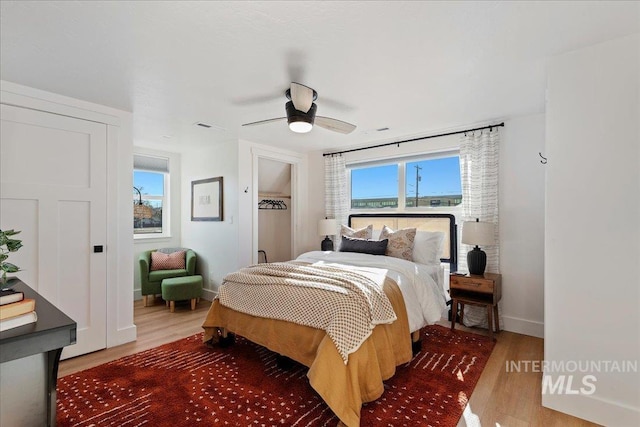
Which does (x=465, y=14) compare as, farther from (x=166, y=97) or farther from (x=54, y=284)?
(x=54, y=284)

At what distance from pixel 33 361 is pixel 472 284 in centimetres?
334

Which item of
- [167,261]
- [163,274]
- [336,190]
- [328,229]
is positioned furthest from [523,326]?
[167,261]

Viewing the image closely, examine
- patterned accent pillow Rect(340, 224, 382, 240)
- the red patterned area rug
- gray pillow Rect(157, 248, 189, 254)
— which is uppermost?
patterned accent pillow Rect(340, 224, 382, 240)

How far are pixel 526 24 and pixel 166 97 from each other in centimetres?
280

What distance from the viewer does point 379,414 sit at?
196 cm

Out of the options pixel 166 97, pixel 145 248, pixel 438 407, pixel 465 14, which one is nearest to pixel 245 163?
pixel 166 97

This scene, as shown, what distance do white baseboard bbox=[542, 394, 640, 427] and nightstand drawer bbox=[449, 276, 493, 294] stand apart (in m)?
1.12

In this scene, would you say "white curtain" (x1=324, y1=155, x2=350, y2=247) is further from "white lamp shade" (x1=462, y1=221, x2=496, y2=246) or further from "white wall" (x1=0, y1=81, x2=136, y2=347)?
"white wall" (x1=0, y1=81, x2=136, y2=347)

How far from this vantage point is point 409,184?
427cm

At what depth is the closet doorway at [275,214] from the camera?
5.38 metres

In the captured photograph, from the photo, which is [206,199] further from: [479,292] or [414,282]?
[479,292]

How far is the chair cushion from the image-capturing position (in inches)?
172

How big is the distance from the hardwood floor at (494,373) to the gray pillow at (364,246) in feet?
3.79

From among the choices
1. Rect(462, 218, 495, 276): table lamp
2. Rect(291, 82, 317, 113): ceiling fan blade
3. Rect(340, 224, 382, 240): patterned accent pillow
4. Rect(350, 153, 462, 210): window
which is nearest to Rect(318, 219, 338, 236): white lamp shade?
Rect(340, 224, 382, 240): patterned accent pillow
